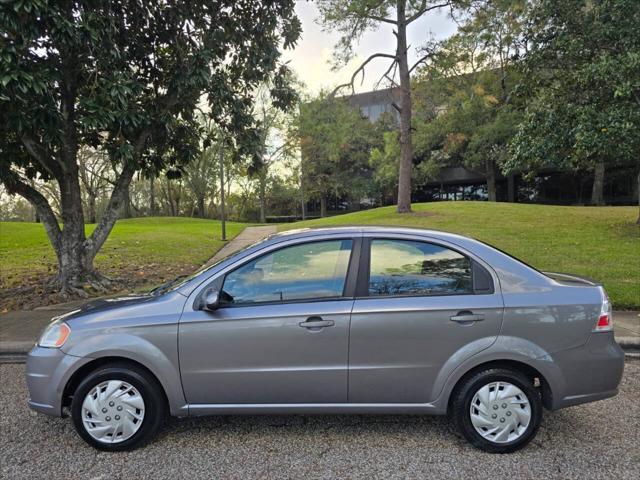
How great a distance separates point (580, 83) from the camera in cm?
1125

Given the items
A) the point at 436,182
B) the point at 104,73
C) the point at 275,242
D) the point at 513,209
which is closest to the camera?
the point at 275,242

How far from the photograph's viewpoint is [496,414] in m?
3.13

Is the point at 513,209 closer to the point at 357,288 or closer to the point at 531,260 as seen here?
the point at 531,260

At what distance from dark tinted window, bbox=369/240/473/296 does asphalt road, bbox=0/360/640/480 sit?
1148 millimetres

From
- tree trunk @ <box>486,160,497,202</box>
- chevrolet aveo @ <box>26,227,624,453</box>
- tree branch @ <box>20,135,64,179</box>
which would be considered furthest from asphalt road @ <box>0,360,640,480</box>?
tree trunk @ <box>486,160,497,202</box>

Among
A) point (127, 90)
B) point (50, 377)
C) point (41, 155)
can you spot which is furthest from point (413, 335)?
point (41, 155)

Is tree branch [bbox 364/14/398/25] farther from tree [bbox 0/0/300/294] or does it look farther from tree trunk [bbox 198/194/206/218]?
tree trunk [bbox 198/194/206/218]

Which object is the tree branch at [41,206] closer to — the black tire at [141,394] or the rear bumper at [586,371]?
the black tire at [141,394]

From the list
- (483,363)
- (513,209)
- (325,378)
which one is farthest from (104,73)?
(513,209)

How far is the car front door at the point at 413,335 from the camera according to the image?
3.14 meters

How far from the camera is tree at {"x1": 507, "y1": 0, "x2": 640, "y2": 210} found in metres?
9.95

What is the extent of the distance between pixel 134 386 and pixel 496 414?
2.62m

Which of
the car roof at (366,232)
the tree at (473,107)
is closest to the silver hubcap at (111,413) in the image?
the car roof at (366,232)

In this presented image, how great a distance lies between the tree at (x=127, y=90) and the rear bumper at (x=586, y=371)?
19.5 feet
